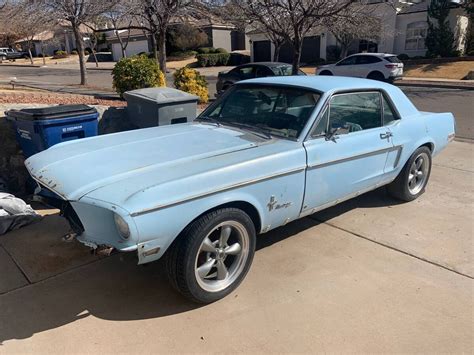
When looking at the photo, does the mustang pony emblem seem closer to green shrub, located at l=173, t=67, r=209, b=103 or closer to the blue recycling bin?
the blue recycling bin

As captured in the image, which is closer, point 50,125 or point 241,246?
point 241,246

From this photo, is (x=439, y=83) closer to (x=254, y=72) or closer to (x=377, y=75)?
(x=377, y=75)

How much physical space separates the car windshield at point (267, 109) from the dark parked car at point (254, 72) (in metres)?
9.91

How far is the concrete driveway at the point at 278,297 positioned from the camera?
2.72m

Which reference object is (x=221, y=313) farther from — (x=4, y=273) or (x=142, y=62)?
(x=142, y=62)

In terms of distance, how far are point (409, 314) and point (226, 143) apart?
187cm

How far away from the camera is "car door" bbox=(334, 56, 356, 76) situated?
21311mm

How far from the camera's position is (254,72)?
15.0m

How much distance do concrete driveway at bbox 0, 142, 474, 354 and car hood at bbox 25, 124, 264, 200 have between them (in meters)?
0.65

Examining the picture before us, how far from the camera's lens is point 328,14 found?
10352mm

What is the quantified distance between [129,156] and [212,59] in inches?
1388

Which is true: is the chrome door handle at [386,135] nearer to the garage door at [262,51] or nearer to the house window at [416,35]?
the house window at [416,35]

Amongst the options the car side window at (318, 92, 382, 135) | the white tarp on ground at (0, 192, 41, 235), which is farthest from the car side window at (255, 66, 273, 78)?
the white tarp on ground at (0, 192, 41, 235)

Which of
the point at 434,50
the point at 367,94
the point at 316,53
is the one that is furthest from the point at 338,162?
the point at 316,53
